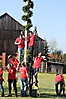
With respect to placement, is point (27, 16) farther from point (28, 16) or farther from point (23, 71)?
point (23, 71)

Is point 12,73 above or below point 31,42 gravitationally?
below

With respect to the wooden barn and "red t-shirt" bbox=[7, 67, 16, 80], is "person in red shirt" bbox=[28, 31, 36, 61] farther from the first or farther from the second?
the wooden barn

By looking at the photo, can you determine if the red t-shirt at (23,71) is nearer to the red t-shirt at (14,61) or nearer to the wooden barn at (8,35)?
the red t-shirt at (14,61)

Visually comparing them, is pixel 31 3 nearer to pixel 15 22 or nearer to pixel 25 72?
pixel 25 72

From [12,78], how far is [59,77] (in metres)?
3.64

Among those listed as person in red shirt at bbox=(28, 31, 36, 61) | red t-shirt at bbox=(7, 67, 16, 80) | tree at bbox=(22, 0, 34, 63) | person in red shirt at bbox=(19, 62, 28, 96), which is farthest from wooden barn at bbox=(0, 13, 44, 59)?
red t-shirt at bbox=(7, 67, 16, 80)

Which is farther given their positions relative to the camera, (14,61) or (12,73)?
(14,61)

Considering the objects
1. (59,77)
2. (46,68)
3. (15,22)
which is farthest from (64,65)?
(59,77)

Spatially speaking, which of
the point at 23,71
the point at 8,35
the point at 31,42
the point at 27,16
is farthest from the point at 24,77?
the point at 8,35

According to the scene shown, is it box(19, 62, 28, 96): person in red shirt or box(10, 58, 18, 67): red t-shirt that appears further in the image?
box(10, 58, 18, 67): red t-shirt

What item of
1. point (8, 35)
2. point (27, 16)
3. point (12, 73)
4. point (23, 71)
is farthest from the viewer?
point (8, 35)

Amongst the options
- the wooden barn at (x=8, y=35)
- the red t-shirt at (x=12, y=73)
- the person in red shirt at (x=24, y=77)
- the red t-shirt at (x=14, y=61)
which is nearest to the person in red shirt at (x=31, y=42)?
the red t-shirt at (x=14, y=61)

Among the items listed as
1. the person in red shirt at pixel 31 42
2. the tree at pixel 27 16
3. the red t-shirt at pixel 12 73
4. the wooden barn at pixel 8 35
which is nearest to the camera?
the red t-shirt at pixel 12 73

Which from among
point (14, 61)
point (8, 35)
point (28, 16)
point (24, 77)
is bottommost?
point (24, 77)
